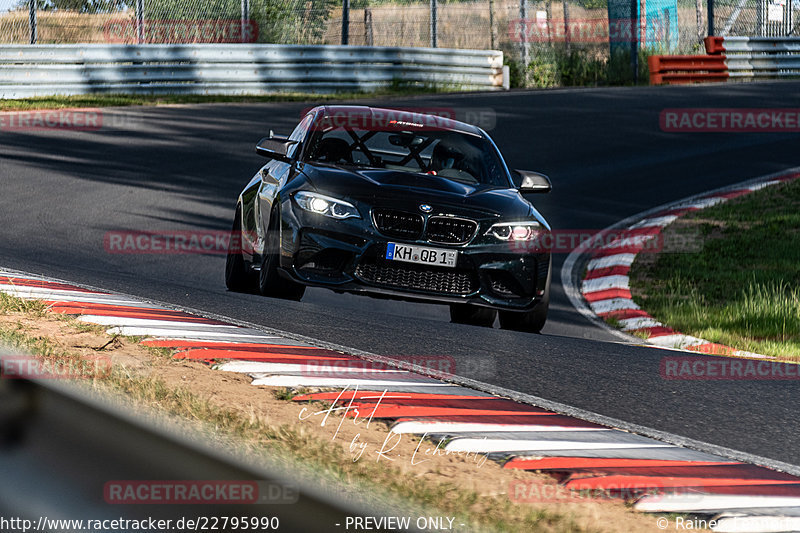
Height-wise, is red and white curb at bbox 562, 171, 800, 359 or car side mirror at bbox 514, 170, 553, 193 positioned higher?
car side mirror at bbox 514, 170, 553, 193

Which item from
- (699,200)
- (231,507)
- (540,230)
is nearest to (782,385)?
(540,230)

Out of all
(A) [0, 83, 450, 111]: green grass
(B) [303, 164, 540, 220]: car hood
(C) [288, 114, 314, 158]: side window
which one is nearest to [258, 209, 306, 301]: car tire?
(B) [303, 164, 540, 220]: car hood

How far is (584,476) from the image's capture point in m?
3.90

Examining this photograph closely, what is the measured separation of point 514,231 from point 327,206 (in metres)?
1.38

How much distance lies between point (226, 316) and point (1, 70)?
13.8 meters

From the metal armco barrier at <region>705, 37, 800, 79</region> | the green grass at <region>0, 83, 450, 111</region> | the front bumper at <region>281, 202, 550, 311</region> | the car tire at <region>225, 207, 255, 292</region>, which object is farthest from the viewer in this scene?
the metal armco barrier at <region>705, 37, 800, 79</region>

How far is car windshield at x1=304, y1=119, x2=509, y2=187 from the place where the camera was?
8227 millimetres

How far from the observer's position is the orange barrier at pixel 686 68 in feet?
90.8

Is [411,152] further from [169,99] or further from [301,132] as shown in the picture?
[169,99]

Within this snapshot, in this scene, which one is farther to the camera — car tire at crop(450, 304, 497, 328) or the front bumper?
car tire at crop(450, 304, 497, 328)

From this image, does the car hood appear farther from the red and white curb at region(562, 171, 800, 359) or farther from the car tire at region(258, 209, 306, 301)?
the red and white curb at region(562, 171, 800, 359)

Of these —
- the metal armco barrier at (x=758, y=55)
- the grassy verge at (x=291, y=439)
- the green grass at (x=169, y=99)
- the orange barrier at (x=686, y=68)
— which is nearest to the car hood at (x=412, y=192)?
the grassy verge at (x=291, y=439)

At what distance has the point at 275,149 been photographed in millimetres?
8164

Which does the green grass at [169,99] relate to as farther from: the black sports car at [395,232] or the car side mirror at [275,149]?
the black sports car at [395,232]
